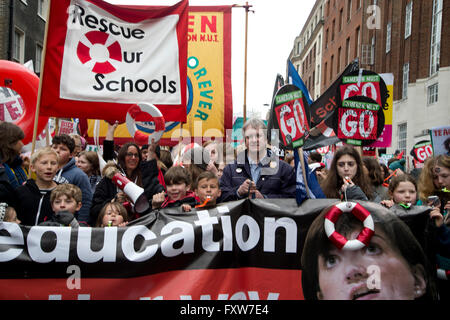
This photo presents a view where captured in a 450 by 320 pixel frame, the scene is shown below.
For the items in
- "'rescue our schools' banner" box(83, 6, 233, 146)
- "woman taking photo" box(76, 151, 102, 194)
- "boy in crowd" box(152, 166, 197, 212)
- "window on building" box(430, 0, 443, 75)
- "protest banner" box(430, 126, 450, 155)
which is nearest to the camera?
"boy in crowd" box(152, 166, 197, 212)

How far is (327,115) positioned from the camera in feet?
24.6

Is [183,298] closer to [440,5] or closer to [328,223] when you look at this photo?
[328,223]

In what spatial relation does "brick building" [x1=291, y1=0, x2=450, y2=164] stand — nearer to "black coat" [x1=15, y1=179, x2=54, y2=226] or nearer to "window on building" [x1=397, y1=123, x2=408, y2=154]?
"window on building" [x1=397, y1=123, x2=408, y2=154]

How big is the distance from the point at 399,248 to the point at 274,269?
0.93 m

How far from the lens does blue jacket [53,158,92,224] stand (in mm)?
4223

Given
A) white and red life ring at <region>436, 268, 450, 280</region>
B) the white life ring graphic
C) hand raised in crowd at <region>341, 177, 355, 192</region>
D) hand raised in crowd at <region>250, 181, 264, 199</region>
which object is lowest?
white and red life ring at <region>436, 268, 450, 280</region>

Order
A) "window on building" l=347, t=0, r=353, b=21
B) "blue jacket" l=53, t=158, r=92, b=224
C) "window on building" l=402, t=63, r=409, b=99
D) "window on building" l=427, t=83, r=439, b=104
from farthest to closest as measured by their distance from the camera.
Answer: "window on building" l=347, t=0, r=353, b=21 < "window on building" l=402, t=63, r=409, b=99 < "window on building" l=427, t=83, r=439, b=104 < "blue jacket" l=53, t=158, r=92, b=224

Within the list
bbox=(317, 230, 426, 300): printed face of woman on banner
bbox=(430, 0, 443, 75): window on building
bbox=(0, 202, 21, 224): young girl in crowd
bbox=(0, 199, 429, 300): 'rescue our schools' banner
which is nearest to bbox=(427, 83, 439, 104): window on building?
bbox=(430, 0, 443, 75): window on building

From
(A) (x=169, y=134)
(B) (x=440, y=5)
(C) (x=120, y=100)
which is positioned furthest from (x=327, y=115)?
(B) (x=440, y=5)

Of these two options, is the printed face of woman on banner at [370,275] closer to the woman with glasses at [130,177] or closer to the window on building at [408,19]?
the woman with glasses at [130,177]

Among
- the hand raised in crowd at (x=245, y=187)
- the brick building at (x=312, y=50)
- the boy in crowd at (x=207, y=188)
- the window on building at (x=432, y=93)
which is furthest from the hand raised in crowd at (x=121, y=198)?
the brick building at (x=312, y=50)

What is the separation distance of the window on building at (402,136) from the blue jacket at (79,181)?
2172 centimetres

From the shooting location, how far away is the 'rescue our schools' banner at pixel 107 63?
478 centimetres

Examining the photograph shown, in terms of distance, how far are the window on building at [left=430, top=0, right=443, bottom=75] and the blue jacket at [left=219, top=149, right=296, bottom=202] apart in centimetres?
1874
